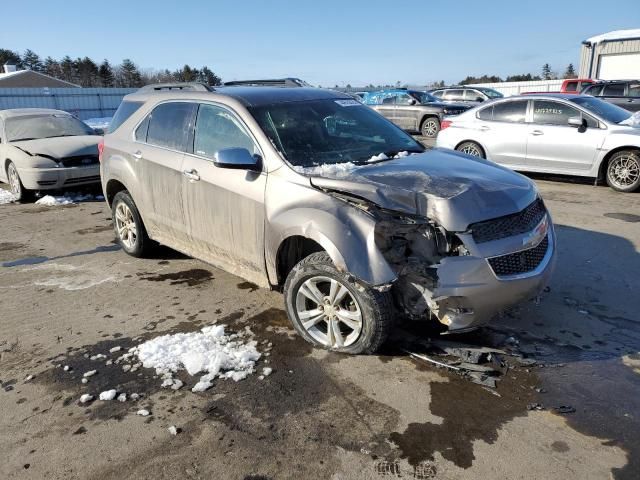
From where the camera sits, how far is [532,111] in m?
9.39

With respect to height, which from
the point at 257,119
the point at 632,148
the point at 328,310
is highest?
the point at 257,119

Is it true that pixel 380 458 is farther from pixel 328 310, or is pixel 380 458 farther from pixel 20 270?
pixel 20 270

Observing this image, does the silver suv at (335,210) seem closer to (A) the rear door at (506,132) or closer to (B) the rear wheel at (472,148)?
(A) the rear door at (506,132)

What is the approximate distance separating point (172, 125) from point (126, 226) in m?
1.57

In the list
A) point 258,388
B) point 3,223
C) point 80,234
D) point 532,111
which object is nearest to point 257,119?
point 258,388

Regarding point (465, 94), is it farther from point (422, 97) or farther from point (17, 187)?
point (17, 187)

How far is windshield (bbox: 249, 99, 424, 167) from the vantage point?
408 centimetres

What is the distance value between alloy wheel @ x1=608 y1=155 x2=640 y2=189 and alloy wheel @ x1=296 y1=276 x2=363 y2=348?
719 centimetres

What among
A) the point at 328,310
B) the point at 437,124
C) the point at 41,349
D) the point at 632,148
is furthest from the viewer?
the point at 437,124

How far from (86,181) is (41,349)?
20.3ft

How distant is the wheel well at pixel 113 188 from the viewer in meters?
5.78

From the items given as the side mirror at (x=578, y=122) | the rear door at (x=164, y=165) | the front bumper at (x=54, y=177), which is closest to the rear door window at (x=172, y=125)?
the rear door at (x=164, y=165)

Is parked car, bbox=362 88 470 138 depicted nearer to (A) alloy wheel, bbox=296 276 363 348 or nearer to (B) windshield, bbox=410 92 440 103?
(B) windshield, bbox=410 92 440 103

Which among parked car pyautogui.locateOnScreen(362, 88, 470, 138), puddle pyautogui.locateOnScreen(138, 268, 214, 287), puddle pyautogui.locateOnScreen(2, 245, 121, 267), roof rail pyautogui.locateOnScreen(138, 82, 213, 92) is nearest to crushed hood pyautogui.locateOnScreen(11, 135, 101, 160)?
puddle pyautogui.locateOnScreen(2, 245, 121, 267)
